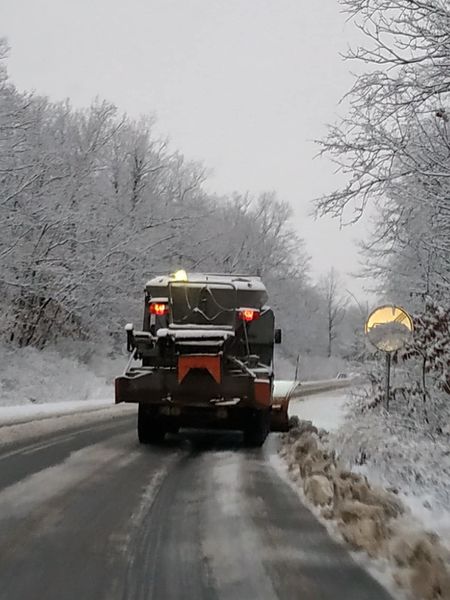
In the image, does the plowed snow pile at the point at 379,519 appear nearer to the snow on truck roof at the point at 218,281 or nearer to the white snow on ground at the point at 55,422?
the snow on truck roof at the point at 218,281

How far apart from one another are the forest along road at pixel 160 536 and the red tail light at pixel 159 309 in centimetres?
292

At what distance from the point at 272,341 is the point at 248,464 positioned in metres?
3.11

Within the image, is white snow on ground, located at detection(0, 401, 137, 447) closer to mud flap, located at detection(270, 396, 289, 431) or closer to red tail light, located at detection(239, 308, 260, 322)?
mud flap, located at detection(270, 396, 289, 431)

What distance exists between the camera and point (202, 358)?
35.6ft

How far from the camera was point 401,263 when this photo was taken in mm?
22500

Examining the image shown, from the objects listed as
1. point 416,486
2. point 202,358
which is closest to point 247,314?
point 202,358

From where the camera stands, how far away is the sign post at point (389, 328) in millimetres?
10555

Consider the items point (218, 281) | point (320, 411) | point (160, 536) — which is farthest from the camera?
point (320, 411)

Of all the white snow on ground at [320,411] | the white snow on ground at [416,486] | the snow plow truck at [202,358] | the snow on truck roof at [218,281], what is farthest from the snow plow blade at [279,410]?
the white snow on ground at [416,486]

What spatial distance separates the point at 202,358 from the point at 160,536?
5.39 meters

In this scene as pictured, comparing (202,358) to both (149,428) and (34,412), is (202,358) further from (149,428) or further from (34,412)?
(34,412)

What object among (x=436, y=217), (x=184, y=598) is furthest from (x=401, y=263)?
(x=184, y=598)

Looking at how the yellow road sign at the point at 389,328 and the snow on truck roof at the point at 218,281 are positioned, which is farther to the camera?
the snow on truck roof at the point at 218,281

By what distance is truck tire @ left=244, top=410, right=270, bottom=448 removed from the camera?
38.6 feet
